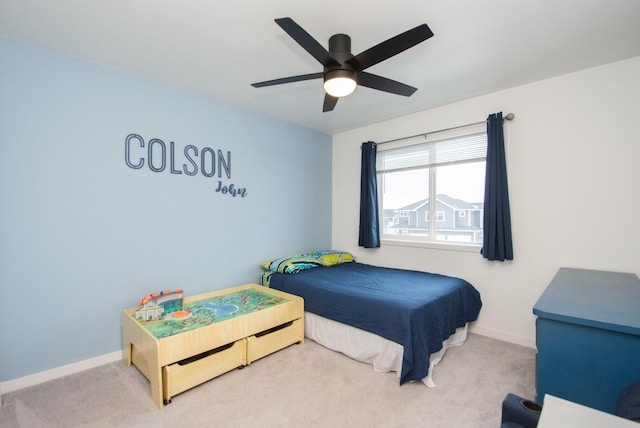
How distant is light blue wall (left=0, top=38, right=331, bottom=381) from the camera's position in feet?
6.82

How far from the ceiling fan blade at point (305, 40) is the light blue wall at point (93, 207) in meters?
1.83

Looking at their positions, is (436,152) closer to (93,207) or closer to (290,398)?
(290,398)

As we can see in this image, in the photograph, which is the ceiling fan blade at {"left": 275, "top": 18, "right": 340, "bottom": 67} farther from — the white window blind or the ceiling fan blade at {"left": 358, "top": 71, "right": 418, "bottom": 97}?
the white window blind

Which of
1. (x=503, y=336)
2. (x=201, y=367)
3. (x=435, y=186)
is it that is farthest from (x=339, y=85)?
(x=503, y=336)

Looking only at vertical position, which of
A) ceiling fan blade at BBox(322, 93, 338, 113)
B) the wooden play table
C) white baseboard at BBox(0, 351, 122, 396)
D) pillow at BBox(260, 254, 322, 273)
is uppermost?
ceiling fan blade at BBox(322, 93, 338, 113)

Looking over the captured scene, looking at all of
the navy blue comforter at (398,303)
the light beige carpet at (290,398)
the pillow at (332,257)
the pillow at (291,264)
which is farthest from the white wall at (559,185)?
the pillow at (291,264)

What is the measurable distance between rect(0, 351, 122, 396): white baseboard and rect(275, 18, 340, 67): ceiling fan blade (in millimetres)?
2842

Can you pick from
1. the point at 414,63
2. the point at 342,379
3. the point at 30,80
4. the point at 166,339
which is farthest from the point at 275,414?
the point at 30,80

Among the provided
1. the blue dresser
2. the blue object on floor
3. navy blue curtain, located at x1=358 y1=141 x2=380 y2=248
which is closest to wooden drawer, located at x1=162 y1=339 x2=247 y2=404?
the blue dresser

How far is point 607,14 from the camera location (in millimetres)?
1798

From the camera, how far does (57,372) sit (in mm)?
2215

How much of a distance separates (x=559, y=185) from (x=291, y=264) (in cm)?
272

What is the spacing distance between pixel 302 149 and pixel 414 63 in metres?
2.00

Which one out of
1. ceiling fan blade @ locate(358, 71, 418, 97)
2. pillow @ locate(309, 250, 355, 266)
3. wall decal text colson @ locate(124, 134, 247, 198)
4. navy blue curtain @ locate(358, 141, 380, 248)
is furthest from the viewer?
navy blue curtain @ locate(358, 141, 380, 248)
